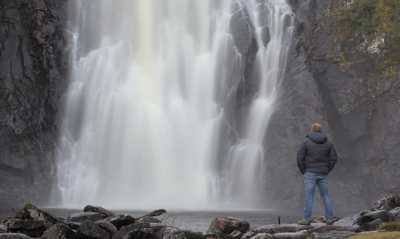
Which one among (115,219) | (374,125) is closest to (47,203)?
(374,125)

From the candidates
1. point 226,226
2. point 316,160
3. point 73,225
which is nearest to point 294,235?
point 226,226

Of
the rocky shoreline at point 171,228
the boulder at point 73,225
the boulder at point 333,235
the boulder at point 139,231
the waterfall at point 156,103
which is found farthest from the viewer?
the waterfall at point 156,103

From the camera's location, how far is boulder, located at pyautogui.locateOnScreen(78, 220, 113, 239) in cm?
1184

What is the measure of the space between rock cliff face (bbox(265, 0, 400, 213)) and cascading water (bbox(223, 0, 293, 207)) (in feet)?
1.87

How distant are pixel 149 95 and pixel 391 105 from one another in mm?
14542

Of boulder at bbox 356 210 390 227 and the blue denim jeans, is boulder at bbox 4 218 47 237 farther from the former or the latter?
boulder at bbox 356 210 390 227

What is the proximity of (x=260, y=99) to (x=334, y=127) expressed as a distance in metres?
4.79

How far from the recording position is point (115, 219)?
12867 mm

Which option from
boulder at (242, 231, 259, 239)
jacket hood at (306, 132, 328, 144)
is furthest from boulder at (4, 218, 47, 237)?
jacket hood at (306, 132, 328, 144)

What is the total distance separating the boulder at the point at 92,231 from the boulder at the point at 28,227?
1010mm

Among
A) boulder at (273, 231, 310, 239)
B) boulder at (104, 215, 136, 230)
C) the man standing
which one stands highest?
the man standing

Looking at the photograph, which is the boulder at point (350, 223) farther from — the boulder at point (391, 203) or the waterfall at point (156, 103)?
the waterfall at point (156, 103)

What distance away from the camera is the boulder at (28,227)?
12266 millimetres

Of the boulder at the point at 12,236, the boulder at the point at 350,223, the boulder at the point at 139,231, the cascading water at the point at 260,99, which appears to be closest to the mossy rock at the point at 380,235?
the boulder at the point at 350,223
